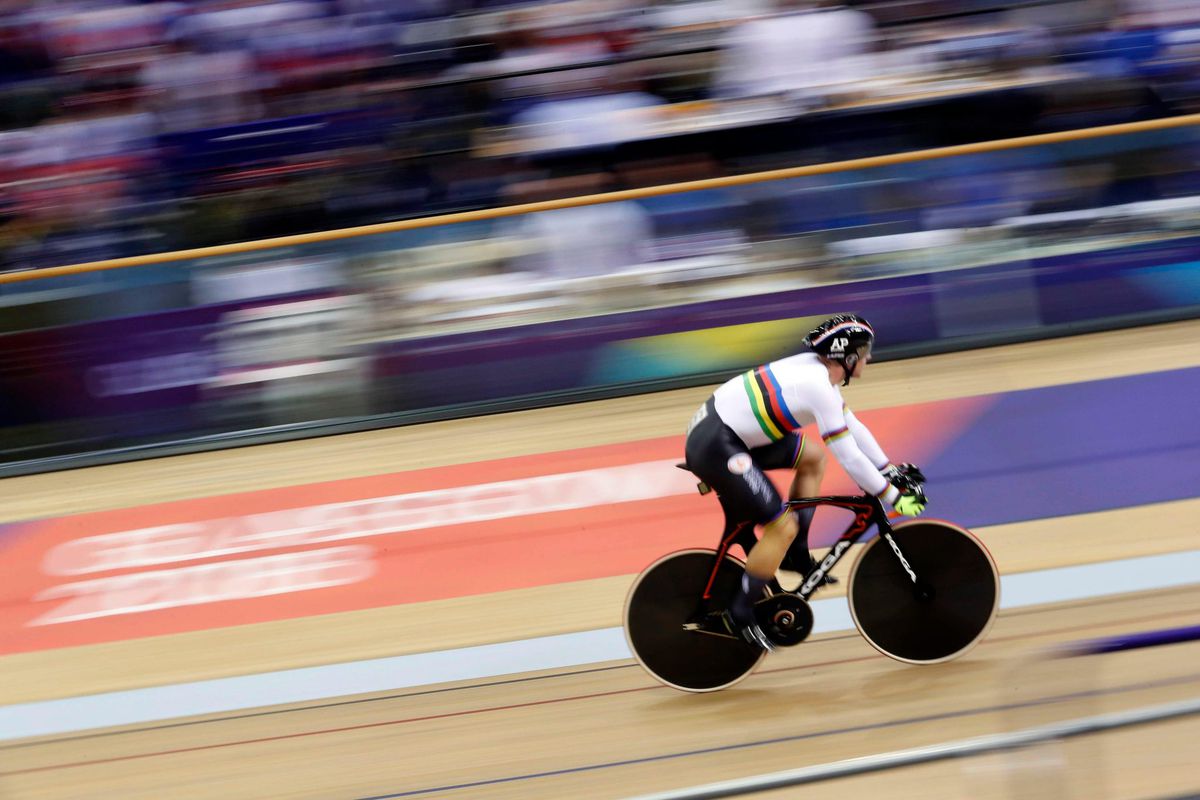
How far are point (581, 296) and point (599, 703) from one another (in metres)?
2.71

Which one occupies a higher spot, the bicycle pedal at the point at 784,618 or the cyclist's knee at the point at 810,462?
the cyclist's knee at the point at 810,462

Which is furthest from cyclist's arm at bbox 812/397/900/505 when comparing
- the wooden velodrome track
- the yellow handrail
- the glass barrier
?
the yellow handrail

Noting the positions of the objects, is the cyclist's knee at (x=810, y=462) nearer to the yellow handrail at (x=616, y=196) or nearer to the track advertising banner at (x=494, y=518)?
the track advertising banner at (x=494, y=518)

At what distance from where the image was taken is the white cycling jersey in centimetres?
414

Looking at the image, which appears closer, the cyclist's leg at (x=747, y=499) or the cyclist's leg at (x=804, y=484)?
the cyclist's leg at (x=747, y=499)

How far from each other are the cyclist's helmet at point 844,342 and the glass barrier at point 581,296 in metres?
2.49

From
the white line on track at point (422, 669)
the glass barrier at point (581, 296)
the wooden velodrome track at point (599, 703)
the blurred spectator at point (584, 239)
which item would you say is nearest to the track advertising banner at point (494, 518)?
the wooden velodrome track at point (599, 703)

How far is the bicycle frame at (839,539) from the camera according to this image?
Result: 4.27m

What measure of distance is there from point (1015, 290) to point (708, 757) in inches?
154

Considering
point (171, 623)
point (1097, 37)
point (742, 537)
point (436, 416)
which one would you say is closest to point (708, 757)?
point (742, 537)

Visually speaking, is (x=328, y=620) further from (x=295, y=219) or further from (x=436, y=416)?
(x=295, y=219)

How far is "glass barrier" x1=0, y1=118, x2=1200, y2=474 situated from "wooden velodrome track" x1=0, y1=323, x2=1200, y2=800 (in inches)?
16.2

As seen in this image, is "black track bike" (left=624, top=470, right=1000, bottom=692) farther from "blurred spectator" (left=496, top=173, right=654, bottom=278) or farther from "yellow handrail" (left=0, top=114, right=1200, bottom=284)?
"yellow handrail" (left=0, top=114, right=1200, bottom=284)

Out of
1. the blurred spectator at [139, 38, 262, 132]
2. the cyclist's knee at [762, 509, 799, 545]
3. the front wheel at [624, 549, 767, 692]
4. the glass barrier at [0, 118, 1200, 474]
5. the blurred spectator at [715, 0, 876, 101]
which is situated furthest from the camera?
the blurred spectator at [139, 38, 262, 132]
